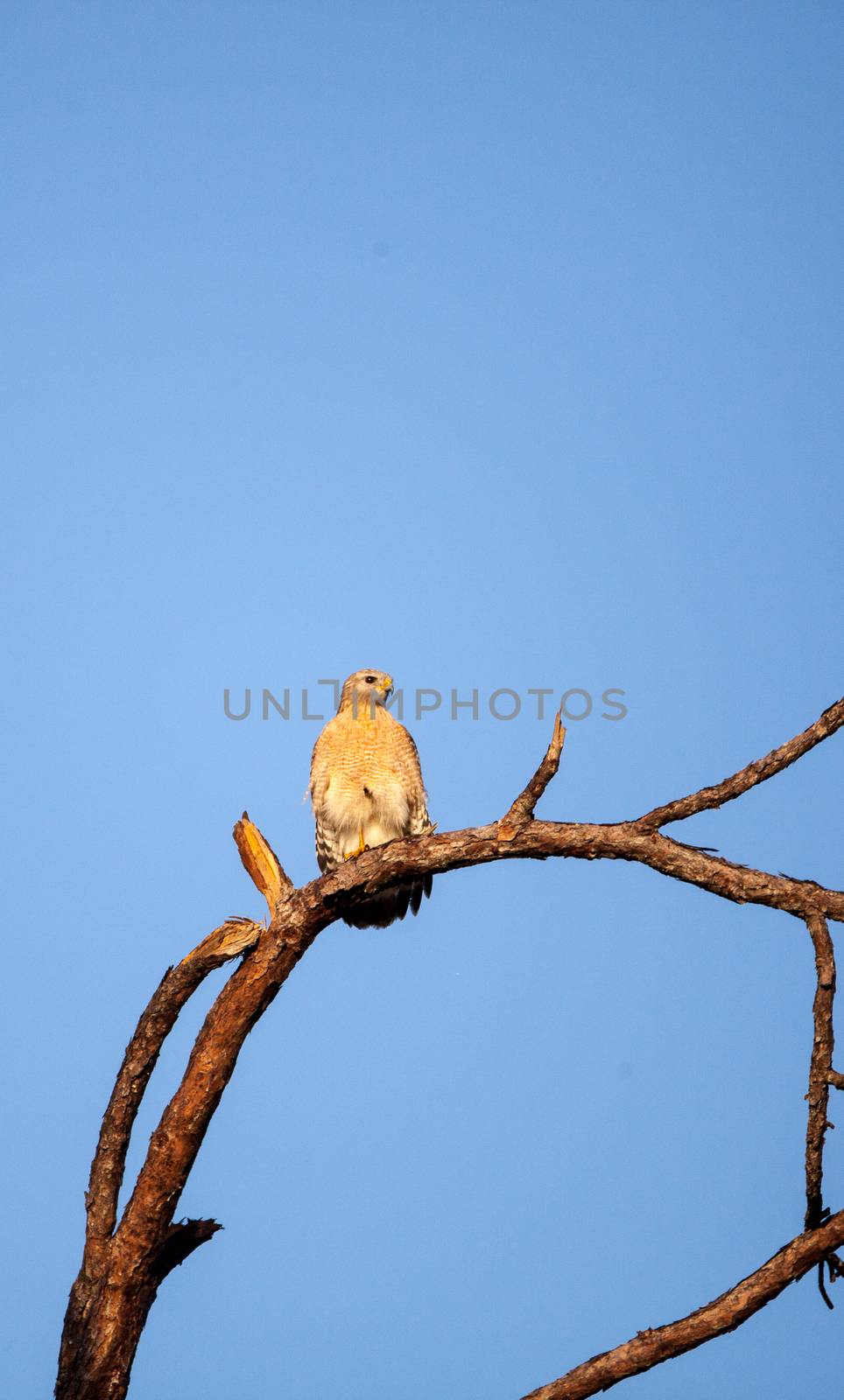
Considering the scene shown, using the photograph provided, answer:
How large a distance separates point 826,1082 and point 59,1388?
3.92 meters

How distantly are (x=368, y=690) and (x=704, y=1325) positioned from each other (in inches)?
221

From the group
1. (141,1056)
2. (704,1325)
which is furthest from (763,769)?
(141,1056)

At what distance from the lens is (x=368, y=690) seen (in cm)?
1021

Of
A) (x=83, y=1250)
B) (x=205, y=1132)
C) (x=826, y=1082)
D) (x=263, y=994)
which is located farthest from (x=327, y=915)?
(x=826, y=1082)

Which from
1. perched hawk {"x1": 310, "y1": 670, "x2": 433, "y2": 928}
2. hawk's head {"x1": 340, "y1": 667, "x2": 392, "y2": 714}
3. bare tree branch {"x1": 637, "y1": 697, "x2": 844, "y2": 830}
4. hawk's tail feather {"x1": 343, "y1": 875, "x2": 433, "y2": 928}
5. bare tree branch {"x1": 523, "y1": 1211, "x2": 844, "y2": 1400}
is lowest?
bare tree branch {"x1": 523, "y1": 1211, "x2": 844, "y2": 1400}

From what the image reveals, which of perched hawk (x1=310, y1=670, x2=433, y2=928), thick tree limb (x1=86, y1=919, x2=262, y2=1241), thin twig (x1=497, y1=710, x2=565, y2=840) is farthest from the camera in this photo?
perched hawk (x1=310, y1=670, x2=433, y2=928)

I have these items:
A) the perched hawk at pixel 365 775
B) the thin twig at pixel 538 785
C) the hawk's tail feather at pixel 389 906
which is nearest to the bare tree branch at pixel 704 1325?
the thin twig at pixel 538 785

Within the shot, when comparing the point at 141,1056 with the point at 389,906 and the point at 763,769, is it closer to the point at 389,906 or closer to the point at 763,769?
the point at 389,906

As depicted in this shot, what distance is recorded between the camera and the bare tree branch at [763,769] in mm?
5758

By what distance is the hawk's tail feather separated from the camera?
9242 millimetres

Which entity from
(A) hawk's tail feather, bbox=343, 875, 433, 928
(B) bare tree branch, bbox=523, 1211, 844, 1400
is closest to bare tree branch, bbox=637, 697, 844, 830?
(B) bare tree branch, bbox=523, 1211, 844, 1400

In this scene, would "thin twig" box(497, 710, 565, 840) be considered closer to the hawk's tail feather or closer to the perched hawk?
the hawk's tail feather

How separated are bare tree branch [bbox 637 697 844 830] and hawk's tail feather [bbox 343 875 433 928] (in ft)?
11.6

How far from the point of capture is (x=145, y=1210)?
6.42m
